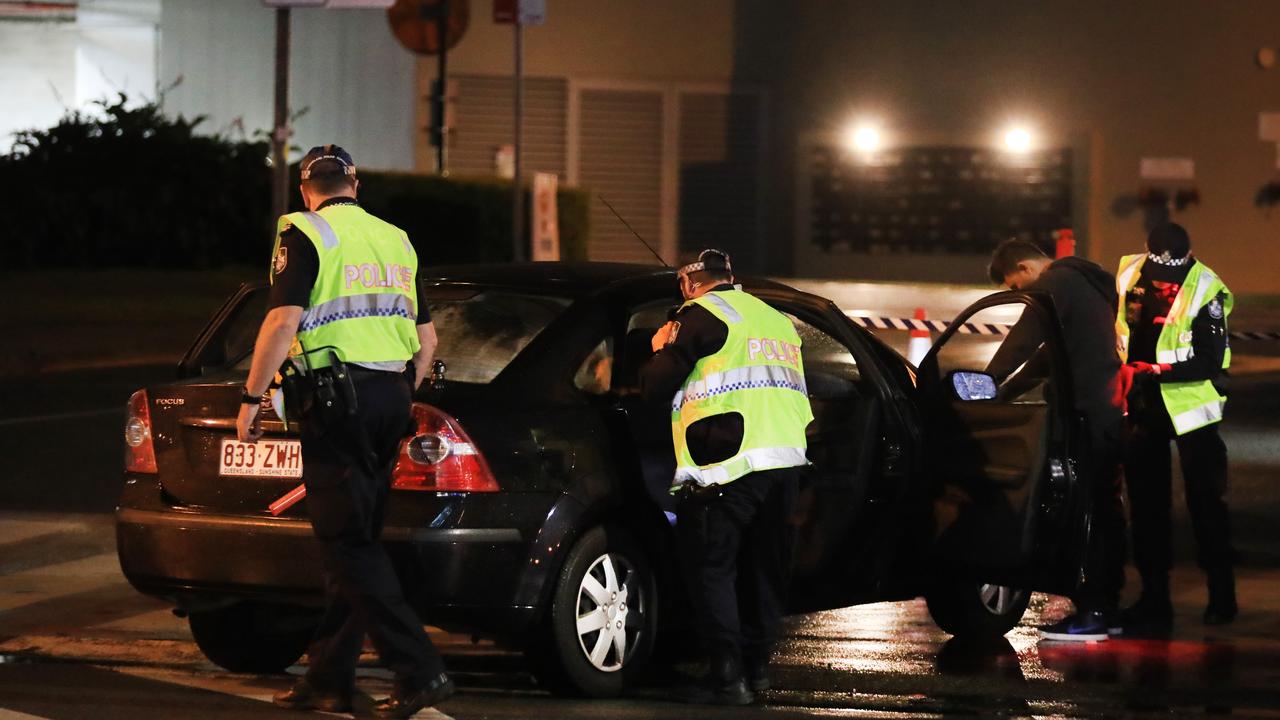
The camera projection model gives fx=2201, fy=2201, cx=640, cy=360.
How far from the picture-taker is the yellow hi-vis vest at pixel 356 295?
256 inches

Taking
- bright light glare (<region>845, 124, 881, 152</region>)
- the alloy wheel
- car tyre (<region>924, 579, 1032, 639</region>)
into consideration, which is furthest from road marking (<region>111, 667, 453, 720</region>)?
bright light glare (<region>845, 124, 881, 152</region>)

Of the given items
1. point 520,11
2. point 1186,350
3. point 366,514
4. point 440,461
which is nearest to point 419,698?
point 366,514

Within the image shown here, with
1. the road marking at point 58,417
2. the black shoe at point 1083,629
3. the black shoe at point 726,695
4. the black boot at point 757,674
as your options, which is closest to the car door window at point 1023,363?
the black shoe at point 1083,629

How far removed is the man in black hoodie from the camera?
866cm

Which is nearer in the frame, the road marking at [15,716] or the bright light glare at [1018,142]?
the road marking at [15,716]

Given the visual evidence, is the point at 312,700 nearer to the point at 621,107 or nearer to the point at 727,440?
the point at 727,440

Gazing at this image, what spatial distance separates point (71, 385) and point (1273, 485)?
939 centimetres

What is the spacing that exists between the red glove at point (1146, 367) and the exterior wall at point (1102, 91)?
20609 millimetres

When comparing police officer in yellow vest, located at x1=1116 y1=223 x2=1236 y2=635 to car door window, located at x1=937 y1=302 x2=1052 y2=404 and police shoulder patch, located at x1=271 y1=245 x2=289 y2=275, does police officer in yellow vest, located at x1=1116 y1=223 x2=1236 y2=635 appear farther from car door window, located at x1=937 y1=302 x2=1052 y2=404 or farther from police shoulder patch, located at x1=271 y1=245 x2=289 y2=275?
police shoulder patch, located at x1=271 y1=245 x2=289 y2=275

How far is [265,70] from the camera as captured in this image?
27.9m

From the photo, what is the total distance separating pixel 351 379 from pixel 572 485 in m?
0.82

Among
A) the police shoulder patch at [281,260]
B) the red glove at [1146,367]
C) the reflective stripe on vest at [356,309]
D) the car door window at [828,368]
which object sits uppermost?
the police shoulder patch at [281,260]

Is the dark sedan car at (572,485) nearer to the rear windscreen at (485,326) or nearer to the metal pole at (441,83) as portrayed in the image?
the rear windscreen at (485,326)

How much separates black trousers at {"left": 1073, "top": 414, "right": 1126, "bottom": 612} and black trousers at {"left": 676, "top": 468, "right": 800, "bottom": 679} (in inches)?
69.2
